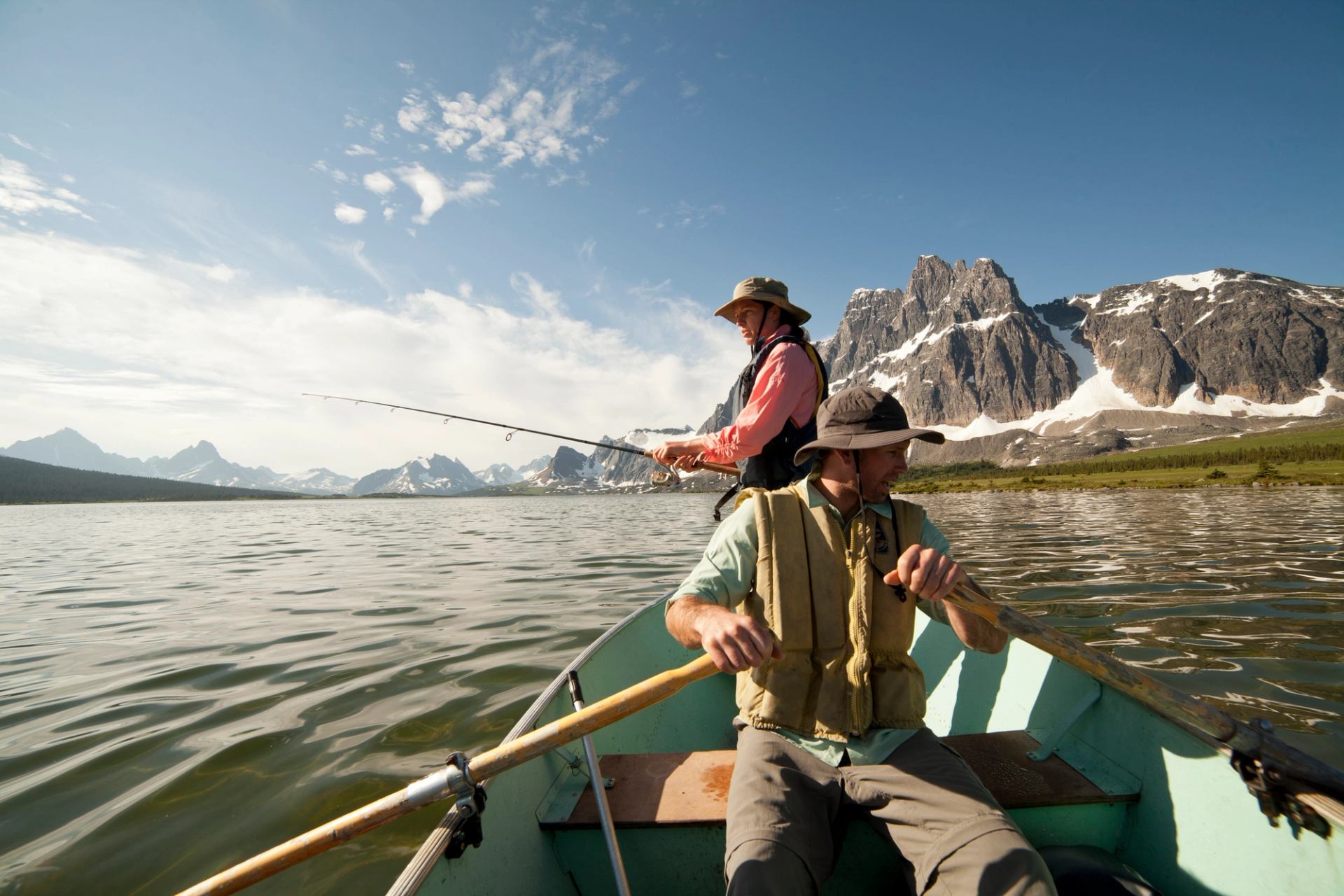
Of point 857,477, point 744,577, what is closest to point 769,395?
point 857,477

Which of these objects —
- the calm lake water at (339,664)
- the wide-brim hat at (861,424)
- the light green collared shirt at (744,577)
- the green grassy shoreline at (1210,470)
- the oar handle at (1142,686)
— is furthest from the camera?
the green grassy shoreline at (1210,470)

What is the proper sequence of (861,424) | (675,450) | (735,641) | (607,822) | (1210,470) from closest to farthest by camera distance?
1. (735,641)
2. (607,822)
3. (861,424)
4. (675,450)
5. (1210,470)

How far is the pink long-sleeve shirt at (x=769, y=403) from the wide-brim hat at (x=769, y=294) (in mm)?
465

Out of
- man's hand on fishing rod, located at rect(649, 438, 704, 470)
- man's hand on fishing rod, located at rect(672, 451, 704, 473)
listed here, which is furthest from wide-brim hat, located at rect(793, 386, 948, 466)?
man's hand on fishing rod, located at rect(672, 451, 704, 473)

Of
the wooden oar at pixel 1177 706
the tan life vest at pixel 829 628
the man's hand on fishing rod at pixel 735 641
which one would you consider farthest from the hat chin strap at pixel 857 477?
the man's hand on fishing rod at pixel 735 641

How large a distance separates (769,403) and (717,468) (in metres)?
1.82

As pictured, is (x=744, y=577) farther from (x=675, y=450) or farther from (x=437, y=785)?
(x=675, y=450)

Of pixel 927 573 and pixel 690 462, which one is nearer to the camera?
pixel 927 573

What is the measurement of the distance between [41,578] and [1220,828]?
25833 mm

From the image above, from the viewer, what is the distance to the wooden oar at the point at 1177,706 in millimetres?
2475

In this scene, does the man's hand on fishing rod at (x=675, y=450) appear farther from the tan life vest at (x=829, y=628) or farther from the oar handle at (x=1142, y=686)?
the oar handle at (x=1142, y=686)

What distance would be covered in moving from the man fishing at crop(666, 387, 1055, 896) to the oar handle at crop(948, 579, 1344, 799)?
25 centimetres

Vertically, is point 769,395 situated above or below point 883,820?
above

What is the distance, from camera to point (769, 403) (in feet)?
14.6
